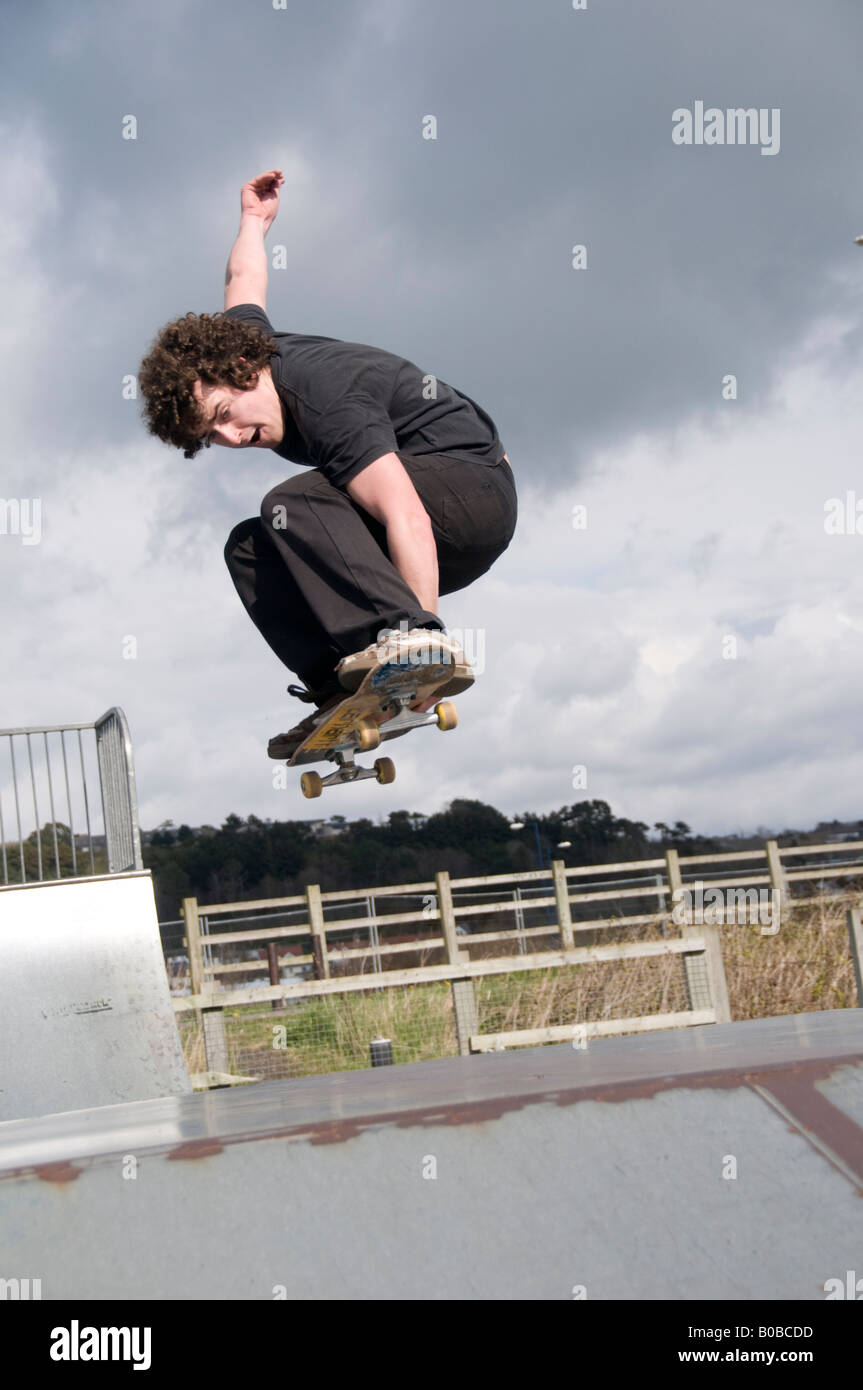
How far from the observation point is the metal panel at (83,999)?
4.40 meters

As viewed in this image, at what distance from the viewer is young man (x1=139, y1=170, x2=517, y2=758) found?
101 inches

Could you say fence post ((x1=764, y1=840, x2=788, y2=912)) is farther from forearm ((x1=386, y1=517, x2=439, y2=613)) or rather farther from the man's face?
the man's face

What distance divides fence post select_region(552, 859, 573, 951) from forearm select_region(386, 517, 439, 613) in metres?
10.7

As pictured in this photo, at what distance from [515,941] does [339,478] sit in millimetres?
14008

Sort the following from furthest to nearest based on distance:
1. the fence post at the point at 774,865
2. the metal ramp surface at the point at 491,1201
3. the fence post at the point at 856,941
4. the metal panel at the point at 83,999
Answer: the fence post at the point at 774,865
the fence post at the point at 856,941
the metal panel at the point at 83,999
the metal ramp surface at the point at 491,1201

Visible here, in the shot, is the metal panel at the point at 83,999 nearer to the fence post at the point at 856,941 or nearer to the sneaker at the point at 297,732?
the sneaker at the point at 297,732

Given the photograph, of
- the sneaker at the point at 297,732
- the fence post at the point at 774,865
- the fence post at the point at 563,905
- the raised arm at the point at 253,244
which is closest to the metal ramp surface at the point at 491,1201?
the sneaker at the point at 297,732

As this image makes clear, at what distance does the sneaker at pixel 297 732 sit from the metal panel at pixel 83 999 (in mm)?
1899

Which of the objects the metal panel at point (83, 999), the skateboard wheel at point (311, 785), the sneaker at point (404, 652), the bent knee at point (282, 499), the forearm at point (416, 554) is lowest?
the metal panel at point (83, 999)

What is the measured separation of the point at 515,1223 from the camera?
998 mm

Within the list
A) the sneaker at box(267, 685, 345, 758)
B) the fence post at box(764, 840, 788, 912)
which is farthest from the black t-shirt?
the fence post at box(764, 840, 788, 912)
